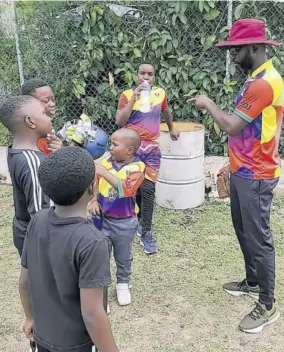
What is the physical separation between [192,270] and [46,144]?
6.12 feet

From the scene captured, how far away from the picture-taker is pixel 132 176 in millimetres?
3283

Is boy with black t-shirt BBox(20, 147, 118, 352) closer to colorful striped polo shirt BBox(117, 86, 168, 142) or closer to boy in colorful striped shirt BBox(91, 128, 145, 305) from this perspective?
boy in colorful striped shirt BBox(91, 128, 145, 305)

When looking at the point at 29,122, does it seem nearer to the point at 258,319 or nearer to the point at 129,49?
the point at 258,319

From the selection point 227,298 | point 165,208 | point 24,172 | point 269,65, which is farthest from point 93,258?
point 165,208

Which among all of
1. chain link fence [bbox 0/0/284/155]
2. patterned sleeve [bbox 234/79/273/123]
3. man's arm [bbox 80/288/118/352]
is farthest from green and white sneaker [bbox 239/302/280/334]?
chain link fence [bbox 0/0/284/155]

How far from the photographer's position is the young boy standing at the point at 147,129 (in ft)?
14.4

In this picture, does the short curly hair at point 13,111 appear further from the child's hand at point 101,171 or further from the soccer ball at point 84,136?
the soccer ball at point 84,136

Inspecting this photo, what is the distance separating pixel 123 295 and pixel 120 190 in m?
0.90

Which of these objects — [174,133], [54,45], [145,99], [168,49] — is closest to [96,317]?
[145,99]

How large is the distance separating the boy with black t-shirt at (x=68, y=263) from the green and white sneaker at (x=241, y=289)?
2.07m

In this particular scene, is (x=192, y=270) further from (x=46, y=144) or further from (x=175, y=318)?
(x=46, y=144)

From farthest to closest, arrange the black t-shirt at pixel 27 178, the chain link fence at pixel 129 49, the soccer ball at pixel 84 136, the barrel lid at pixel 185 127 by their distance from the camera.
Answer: the chain link fence at pixel 129 49 → the barrel lid at pixel 185 127 → the soccer ball at pixel 84 136 → the black t-shirt at pixel 27 178

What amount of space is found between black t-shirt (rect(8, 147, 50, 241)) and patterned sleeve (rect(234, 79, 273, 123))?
1249 mm

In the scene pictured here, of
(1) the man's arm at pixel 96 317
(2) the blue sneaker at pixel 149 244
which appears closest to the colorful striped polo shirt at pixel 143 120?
(2) the blue sneaker at pixel 149 244
